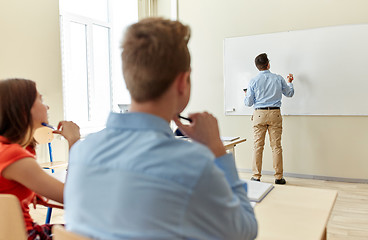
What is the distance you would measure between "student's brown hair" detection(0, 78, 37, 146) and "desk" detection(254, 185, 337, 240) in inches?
37.0

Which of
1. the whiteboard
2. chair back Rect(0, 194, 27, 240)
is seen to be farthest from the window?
chair back Rect(0, 194, 27, 240)

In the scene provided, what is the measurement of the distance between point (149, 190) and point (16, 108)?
0.89 m

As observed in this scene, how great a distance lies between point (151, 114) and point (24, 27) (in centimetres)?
344

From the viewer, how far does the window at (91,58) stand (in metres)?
4.64

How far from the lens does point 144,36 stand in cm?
74

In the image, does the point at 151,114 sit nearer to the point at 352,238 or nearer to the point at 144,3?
the point at 352,238

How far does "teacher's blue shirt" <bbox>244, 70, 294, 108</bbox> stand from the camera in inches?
169

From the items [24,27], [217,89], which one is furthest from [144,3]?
[24,27]

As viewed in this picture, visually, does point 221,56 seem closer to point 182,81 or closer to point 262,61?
point 262,61

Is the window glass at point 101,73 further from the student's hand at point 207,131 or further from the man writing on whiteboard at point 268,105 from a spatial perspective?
the student's hand at point 207,131

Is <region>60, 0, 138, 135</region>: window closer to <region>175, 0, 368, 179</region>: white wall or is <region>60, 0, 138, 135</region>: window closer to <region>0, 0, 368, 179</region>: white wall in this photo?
<region>0, 0, 368, 179</region>: white wall

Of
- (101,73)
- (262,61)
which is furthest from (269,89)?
(101,73)

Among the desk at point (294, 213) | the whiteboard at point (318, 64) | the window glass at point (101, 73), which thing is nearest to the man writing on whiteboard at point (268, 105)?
the whiteboard at point (318, 64)

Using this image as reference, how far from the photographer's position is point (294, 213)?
1.13 m
